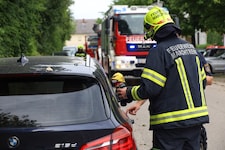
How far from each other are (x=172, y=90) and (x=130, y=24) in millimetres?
13738

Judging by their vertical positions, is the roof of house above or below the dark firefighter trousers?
below

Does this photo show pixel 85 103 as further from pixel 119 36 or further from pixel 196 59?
pixel 119 36

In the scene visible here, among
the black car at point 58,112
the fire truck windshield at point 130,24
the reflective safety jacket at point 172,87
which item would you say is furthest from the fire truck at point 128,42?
the black car at point 58,112

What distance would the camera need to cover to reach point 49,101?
3.39 meters

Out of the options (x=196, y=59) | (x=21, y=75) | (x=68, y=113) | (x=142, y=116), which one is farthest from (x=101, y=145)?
(x=142, y=116)

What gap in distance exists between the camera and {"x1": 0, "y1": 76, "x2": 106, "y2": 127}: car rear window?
329cm

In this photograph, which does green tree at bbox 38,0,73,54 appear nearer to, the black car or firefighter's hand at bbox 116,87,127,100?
firefighter's hand at bbox 116,87,127,100

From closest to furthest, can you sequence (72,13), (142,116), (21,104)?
(21,104) → (142,116) → (72,13)

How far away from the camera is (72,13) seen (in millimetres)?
50062

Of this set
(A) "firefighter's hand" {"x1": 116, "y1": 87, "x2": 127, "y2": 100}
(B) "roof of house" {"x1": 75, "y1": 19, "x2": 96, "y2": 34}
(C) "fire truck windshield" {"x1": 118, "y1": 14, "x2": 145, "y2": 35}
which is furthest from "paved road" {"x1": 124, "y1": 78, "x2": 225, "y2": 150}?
(B) "roof of house" {"x1": 75, "y1": 19, "x2": 96, "y2": 34}

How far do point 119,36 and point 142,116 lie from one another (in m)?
7.16

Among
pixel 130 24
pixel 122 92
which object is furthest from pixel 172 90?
pixel 130 24

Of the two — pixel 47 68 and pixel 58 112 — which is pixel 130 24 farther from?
pixel 58 112

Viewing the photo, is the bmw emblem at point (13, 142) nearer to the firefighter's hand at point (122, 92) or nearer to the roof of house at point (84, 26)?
the firefighter's hand at point (122, 92)
